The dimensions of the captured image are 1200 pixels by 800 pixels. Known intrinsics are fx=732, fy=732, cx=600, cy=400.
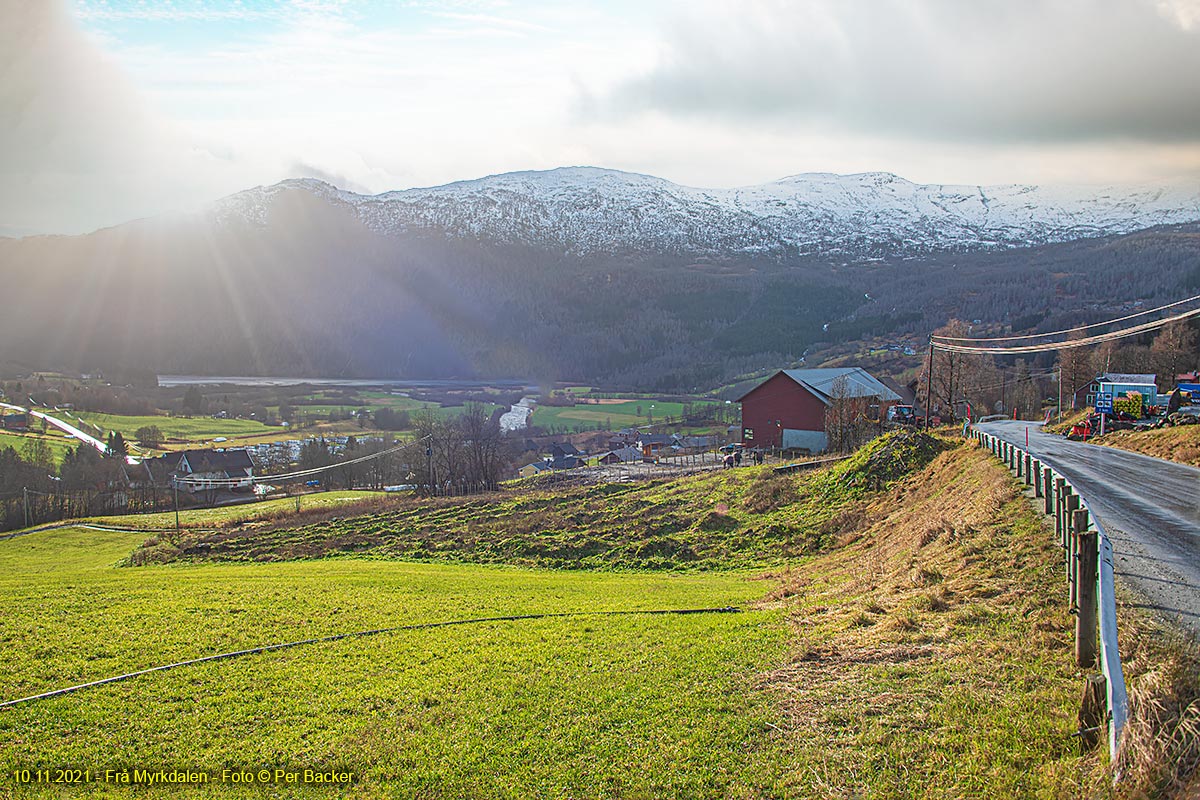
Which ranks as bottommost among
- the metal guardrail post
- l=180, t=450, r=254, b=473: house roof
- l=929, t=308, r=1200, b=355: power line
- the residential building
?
l=180, t=450, r=254, b=473: house roof

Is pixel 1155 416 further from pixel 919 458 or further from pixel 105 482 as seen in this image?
pixel 105 482

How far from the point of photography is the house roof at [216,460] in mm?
86250

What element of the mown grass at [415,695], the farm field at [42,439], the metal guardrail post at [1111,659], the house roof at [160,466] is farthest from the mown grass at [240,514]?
the metal guardrail post at [1111,659]

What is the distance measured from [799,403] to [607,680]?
54.4 m

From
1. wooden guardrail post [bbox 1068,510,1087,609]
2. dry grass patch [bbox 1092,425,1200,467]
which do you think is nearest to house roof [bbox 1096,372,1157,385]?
dry grass patch [bbox 1092,425,1200,467]

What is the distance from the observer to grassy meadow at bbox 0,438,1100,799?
7352 millimetres

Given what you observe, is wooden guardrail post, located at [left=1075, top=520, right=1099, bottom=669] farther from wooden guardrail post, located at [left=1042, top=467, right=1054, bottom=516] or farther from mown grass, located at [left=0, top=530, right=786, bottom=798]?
wooden guardrail post, located at [left=1042, top=467, right=1054, bottom=516]

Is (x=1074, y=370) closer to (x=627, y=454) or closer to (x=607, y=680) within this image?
(x=627, y=454)

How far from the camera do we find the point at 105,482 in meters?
73.4

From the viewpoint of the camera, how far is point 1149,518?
13.8 metres

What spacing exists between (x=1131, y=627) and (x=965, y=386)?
58084 millimetres

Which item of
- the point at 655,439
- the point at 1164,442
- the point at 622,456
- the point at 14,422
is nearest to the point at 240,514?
the point at 622,456

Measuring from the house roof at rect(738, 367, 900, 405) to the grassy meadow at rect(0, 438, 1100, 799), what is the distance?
39717mm

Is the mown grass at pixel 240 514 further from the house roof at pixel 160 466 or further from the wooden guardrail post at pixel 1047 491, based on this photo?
the wooden guardrail post at pixel 1047 491
